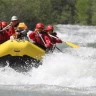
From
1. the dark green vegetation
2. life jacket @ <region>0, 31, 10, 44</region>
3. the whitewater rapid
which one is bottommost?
the dark green vegetation

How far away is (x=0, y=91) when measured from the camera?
9383 millimetres

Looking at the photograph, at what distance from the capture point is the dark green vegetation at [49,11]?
137 ft

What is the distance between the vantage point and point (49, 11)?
53.9 m

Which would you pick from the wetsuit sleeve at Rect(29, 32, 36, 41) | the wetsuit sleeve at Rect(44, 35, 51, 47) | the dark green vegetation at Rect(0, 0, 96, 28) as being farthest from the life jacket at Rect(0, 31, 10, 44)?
the dark green vegetation at Rect(0, 0, 96, 28)

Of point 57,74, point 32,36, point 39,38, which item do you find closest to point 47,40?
point 39,38

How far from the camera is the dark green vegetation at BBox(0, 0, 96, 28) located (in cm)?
4164

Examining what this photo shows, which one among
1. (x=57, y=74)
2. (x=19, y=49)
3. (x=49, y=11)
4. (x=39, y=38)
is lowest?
(x=49, y=11)

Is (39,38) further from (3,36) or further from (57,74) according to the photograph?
(57,74)

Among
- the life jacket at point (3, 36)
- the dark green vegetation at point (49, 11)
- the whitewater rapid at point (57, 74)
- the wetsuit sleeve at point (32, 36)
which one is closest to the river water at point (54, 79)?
the whitewater rapid at point (57, 74)

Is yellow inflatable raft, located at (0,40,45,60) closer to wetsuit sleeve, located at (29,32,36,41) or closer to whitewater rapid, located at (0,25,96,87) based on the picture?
whitewater rapid, located at (0,25,96,87)

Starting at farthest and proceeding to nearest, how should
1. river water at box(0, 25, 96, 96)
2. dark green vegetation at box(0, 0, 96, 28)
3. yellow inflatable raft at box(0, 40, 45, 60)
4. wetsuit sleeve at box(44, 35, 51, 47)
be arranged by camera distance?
1. dark green vegetation at box(0, 0, 96, 28)
2. wetsuit sleeve at box(44, 35, 51, 47)
3. yellow inflatable raft at box(0, 40, 45, 60)
4. river water at box(0, 25, 96, 96)

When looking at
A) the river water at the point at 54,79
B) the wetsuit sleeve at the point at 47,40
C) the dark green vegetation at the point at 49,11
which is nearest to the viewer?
the river water at the point at 54,79

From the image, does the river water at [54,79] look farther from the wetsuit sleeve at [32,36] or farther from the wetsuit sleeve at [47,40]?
the wetsuit sleeve at [32,36]

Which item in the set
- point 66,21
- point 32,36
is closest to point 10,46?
point 32,36
